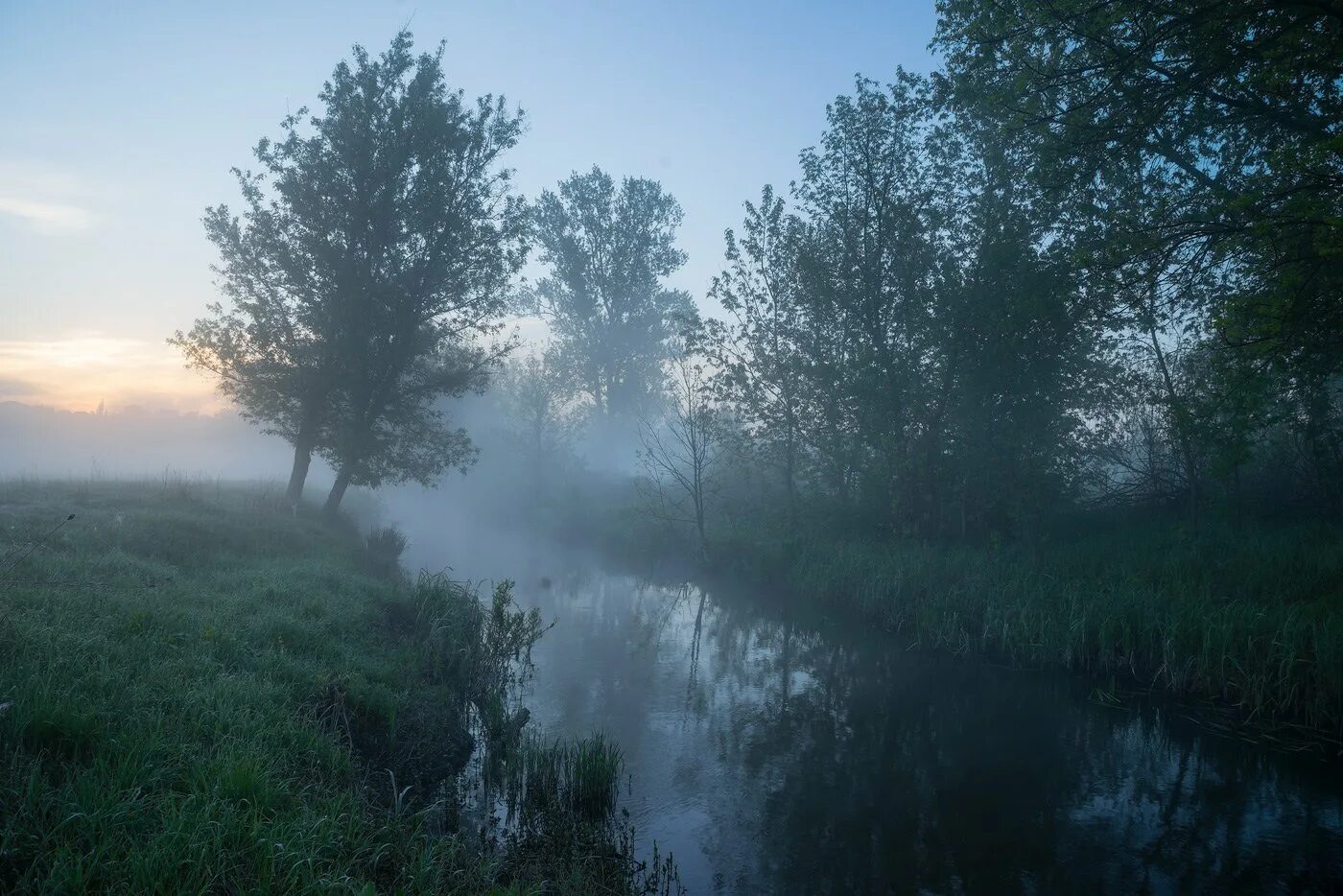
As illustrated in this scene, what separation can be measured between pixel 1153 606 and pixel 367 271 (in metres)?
18.7

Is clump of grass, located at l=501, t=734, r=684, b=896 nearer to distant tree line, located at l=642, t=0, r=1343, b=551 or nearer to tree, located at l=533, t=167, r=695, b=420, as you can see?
distant tree line, located at l=642, t=0, r=1343, b=551

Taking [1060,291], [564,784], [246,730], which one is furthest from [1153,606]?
[246,730]

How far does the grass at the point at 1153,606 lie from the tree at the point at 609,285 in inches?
1196

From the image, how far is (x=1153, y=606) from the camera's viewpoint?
11258 mm

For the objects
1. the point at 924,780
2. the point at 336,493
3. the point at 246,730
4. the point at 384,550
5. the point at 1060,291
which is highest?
the point at 1060,291

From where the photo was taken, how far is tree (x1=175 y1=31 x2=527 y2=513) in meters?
18.6

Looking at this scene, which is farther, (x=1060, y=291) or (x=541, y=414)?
(x=541, y=414)

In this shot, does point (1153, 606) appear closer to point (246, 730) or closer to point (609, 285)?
point (246, 730)

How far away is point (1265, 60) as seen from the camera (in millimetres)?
9648

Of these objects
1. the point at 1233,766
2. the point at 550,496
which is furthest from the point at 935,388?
the point at 550,496

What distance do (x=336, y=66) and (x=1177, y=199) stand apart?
1921 cm

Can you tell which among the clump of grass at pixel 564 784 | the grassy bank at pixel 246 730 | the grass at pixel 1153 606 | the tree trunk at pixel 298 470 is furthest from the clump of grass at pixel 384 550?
the grass at pixel 1153 606

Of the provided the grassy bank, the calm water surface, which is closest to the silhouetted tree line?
the calm water surface

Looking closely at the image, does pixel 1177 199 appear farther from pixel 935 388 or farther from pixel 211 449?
pixel 211 449
